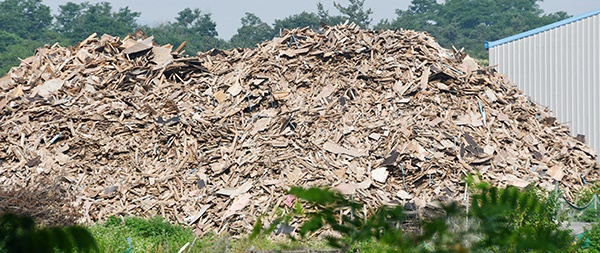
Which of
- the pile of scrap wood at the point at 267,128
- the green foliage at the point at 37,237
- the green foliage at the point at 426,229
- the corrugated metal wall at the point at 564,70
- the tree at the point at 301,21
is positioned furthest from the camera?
the tree at the point at 301,21

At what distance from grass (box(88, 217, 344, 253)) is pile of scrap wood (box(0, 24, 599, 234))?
0.65 m

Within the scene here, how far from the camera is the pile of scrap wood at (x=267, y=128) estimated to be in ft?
48.0

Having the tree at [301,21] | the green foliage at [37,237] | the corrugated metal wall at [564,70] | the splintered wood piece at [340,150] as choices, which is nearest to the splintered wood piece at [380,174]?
the splintered wood piece at [340,150]

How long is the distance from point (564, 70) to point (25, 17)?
64.1 meters

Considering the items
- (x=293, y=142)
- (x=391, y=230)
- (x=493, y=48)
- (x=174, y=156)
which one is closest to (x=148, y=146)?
(x=174, y=156)

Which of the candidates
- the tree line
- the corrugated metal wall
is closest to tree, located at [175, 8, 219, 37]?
the tree line

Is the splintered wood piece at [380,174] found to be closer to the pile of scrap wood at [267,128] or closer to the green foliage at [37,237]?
the pile of scrap wood at [267,128]

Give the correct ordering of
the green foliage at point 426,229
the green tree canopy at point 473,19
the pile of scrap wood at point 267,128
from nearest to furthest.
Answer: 1. the green foliage at point 426,229
2. the pile of scrap wood at point 267,128
3. the green tree canopy at point 473,19

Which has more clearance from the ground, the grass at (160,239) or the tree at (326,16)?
the tree at (326,16)

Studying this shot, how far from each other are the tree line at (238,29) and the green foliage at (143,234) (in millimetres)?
43118

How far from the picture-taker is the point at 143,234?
42.7ft

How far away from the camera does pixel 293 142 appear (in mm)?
15375

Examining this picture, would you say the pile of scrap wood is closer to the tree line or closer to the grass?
the grass

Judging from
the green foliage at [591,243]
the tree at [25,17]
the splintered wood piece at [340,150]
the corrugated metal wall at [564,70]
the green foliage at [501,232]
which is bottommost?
the green foliage at [591,243]
